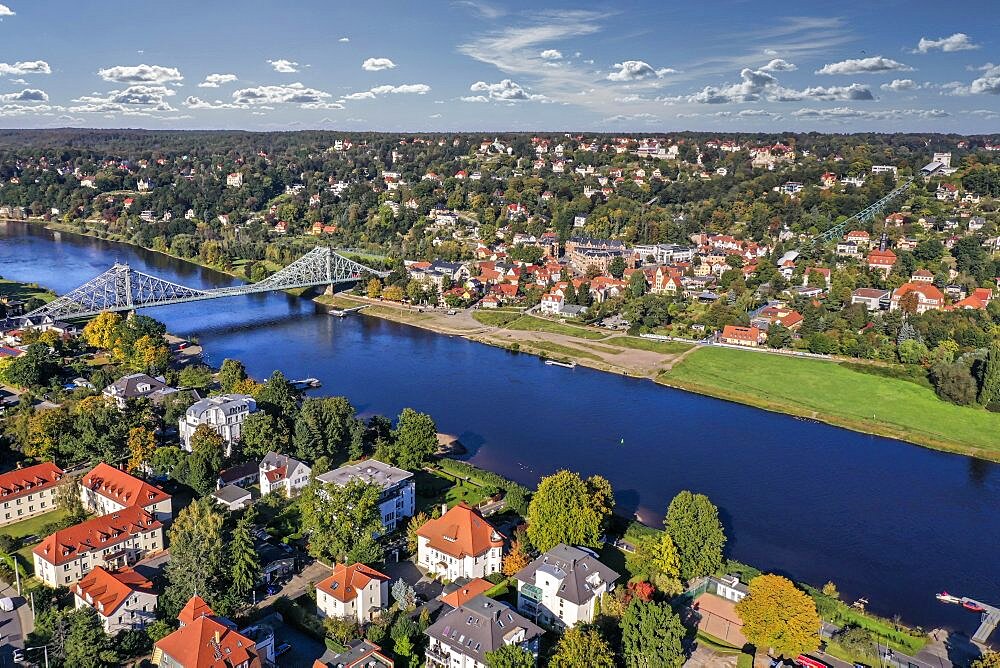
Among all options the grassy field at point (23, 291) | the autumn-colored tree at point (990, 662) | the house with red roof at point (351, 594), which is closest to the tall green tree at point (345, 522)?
the house with red roof at point (351, 594)

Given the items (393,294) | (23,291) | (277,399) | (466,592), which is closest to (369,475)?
(466,592)

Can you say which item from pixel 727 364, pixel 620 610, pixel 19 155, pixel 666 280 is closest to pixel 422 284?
pixel 666 280

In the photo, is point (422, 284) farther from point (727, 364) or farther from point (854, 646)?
point (854, 646)

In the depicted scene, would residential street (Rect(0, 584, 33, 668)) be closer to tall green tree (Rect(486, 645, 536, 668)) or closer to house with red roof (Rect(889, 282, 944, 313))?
tall green tree (Rect(486, 645, 536, 668))

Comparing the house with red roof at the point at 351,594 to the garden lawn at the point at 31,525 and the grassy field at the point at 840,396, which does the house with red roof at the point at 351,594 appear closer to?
the garden lawn at the point at 31,525

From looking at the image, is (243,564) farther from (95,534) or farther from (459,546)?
(459,546)

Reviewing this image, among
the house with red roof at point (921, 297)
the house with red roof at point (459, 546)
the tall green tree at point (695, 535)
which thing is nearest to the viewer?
the house with red roof at point (459, 546)
